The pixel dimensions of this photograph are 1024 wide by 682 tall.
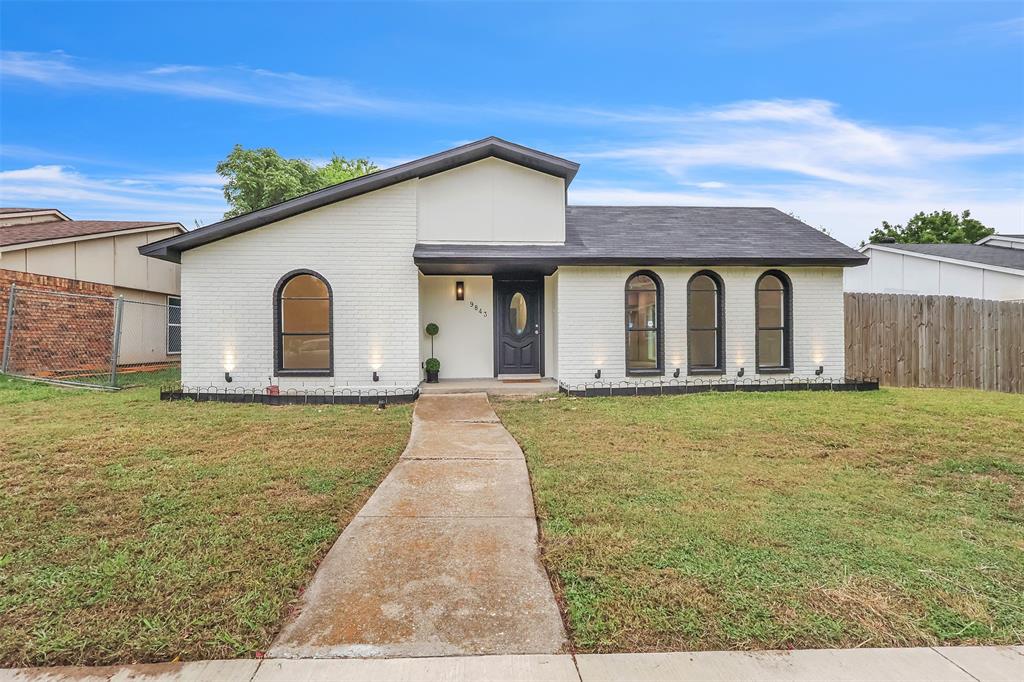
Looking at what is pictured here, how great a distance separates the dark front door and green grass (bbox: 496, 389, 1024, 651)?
435 centimetres

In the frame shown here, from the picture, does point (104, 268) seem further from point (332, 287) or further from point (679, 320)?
point (679, 320)

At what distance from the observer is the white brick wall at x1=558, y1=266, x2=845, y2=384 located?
9.17 m

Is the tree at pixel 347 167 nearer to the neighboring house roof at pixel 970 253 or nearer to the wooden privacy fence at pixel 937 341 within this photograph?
the neighboring house roof at pixel 970 253

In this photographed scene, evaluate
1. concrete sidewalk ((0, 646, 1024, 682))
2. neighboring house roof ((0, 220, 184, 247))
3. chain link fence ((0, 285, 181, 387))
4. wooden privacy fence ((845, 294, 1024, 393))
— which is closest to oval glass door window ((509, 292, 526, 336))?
wooden privacy fence ((845, 294, 1024, 393))

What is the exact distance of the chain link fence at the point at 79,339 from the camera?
1058 cm

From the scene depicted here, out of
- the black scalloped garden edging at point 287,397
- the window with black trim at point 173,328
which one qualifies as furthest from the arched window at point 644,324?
the window with black trim at point 173,328

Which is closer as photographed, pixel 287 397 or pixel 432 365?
pixel 287 397

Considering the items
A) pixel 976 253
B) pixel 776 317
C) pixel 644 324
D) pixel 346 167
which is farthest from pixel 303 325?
pixel 346 167

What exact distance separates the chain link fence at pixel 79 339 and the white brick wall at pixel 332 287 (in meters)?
2.55

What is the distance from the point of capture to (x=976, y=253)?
615 inches

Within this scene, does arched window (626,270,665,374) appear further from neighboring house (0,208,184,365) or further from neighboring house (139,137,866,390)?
neighboring house (0,208,184,365)

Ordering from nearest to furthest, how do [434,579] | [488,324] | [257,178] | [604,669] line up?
[604,669], [434,579], [488,324], [257,178]

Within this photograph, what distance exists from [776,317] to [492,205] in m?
6.60

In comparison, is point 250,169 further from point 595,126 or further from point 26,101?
point 595,126
